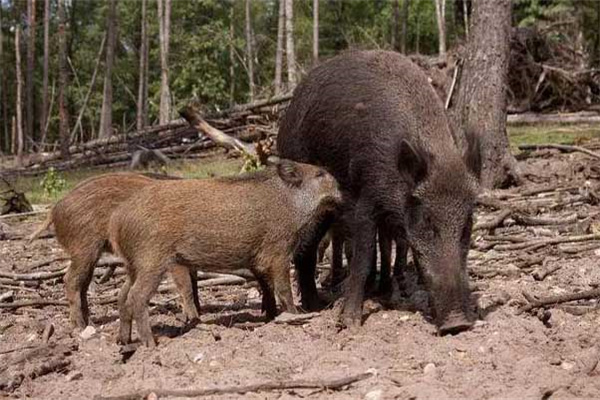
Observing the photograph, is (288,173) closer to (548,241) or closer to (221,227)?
(221,227)

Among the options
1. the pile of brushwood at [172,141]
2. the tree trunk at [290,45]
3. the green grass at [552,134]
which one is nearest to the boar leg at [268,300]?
the green grass at [552,134]

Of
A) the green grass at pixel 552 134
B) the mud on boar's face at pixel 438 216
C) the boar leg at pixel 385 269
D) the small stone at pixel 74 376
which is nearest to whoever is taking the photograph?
the small stone at pixel 74 376

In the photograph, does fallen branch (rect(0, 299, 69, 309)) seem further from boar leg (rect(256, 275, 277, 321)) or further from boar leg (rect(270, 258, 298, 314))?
boar leg (rect(270, 258, 298, 314))

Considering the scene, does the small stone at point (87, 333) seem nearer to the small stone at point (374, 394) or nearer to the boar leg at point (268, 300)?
the boar leg at point (268, 300)

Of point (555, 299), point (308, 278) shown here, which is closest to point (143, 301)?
point (308, 278)

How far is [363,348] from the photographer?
4.47 m

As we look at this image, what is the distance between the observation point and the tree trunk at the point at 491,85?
32.0 ft

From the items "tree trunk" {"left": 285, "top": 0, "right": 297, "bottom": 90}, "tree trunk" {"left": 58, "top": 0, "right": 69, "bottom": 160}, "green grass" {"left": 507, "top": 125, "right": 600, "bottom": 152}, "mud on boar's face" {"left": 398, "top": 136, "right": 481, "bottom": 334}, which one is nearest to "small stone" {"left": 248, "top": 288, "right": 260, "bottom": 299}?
"mud on boar's face" {"left": 398, "top": 136, "right": 481, "bottom": 334}

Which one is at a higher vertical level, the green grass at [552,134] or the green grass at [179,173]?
the green grass at [552,134]

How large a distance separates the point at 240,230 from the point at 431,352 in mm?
1354

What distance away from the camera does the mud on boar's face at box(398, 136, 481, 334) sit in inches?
180

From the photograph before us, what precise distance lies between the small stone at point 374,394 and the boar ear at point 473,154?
1.60 m

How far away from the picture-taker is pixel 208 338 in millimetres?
4633

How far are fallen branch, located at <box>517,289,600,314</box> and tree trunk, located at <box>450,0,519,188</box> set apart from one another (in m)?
4.74
